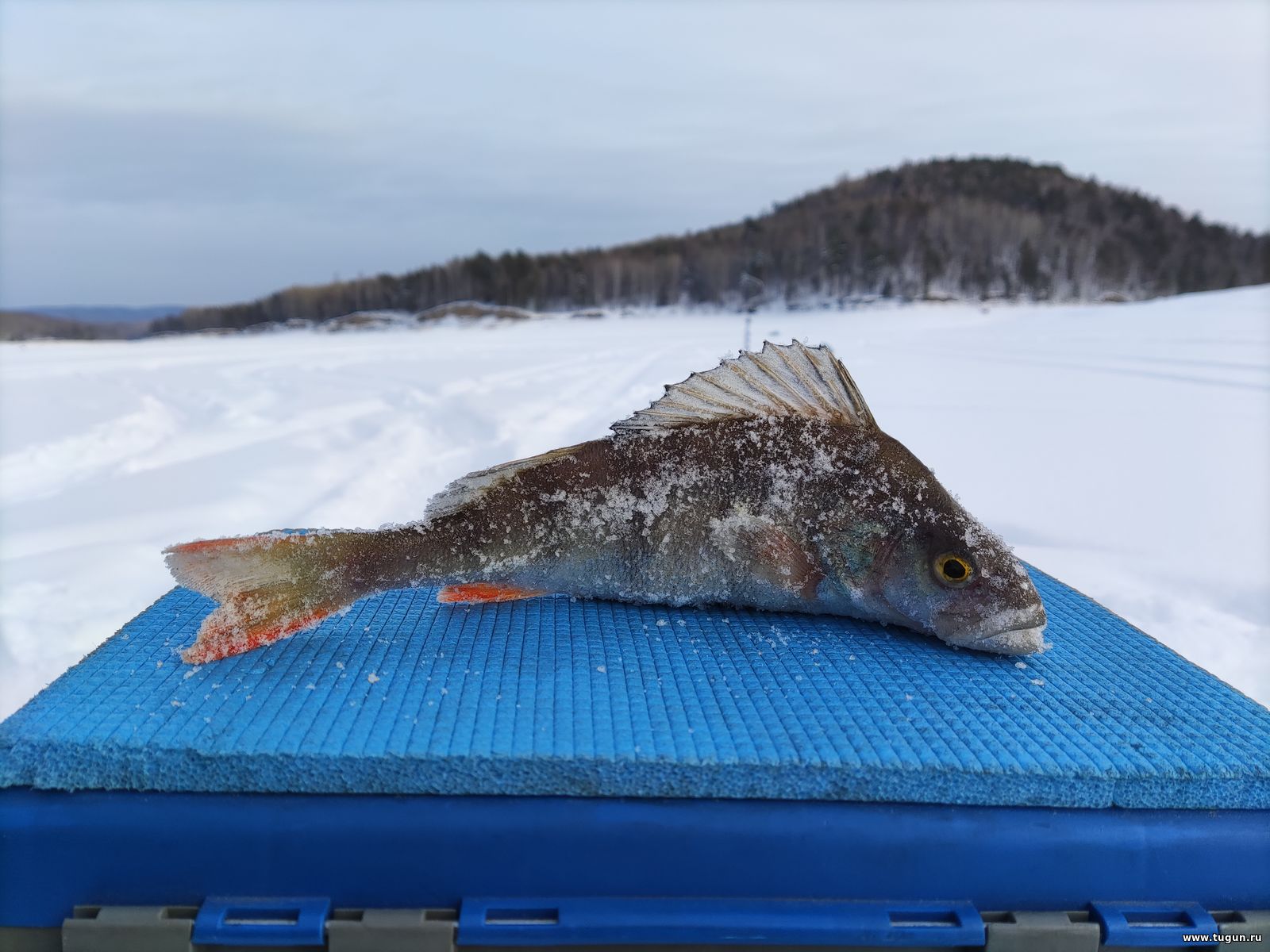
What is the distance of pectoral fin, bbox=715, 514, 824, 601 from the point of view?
172cm

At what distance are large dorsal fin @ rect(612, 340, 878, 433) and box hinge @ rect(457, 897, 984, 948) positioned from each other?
895 mm

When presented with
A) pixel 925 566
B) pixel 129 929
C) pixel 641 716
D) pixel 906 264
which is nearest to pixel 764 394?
pixel 925 566

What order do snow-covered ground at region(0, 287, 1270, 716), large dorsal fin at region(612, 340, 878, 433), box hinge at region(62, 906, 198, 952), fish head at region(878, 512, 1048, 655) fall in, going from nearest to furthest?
box hinge at region(62, 906, 198, 952) → fish head at region(878, 512, 1048, 655) → large dorsal fin at region(612, 340, 878, 433) → snow-covered ground at region(0, 287, 1270, 716)

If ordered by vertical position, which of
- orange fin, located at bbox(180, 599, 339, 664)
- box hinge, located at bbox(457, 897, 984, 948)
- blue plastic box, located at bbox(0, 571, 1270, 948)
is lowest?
box hinge, located at bbox(457, 897, 984, 948)

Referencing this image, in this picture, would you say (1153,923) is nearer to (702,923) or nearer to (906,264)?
(702,923)

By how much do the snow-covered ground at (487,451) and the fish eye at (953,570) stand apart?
0.60m

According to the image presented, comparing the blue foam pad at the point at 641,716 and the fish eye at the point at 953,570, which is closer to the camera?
the blue foam pad at the point at 641,716

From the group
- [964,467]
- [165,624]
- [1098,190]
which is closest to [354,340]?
[964,467]

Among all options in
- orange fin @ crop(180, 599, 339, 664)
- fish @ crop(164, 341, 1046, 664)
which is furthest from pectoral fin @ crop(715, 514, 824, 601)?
orange fin @ crop(180, 599, 339, 664)

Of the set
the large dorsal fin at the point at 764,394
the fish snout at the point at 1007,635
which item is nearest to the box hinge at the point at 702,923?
the fish snout at the point at 1007,635

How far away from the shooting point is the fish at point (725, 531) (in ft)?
5.35

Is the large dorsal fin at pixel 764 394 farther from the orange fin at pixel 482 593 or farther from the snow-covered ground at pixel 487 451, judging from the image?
the orange fin at pixel 482 593

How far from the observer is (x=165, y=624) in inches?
67.8

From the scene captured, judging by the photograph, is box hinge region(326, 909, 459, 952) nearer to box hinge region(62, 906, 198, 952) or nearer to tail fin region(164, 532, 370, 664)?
box hinge region(62, 906, 198, 952)
